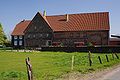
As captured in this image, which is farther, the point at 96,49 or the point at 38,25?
the point at 38,25

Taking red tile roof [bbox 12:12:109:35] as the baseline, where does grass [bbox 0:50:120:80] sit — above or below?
below

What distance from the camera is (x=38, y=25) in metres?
97.5

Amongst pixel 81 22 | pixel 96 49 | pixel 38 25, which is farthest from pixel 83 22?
pixel 96 49

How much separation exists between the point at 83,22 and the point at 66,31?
19.8ft

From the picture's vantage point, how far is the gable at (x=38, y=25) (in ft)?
315

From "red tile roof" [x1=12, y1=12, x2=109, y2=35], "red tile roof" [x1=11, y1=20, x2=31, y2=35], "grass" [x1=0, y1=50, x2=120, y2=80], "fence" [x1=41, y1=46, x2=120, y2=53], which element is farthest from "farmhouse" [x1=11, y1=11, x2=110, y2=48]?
"grass" [x1=0, y1=50, x2=120, y2=80]

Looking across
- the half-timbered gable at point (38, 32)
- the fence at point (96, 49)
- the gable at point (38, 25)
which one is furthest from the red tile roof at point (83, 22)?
the fence at point (96, 49)

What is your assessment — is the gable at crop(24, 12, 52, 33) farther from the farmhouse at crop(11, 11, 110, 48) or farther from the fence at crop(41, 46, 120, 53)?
the fence at crop(41, 46, 120, 53)

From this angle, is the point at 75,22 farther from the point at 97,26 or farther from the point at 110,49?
the point at 110,49

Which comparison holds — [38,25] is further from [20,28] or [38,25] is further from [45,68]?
[45,68]

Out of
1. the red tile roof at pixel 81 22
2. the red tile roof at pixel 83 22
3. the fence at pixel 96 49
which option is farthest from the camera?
the red tile roof at pixel 81 22

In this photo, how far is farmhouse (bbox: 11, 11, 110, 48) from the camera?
88.9 metres

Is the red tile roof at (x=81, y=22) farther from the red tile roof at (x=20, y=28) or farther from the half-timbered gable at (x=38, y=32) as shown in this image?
the red tile roof at (x=20, y=28)

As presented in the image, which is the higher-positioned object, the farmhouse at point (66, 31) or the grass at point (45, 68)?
the farmhouse at point (66, 31)
